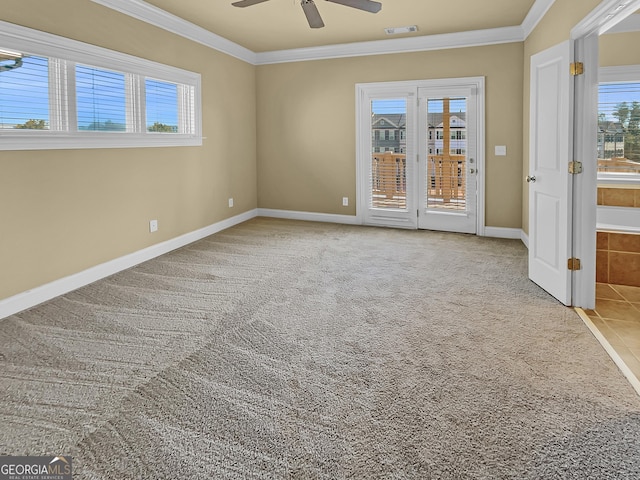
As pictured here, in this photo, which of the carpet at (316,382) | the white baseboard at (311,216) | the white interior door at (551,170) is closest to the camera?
the carpet at (316,382)

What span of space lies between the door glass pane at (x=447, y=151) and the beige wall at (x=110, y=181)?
2.80m

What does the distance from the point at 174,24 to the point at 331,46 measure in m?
2.32

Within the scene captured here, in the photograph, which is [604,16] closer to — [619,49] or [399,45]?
[619,49]

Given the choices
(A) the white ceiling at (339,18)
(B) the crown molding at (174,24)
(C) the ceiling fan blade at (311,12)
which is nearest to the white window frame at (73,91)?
(B) the crown molding at (174,24)

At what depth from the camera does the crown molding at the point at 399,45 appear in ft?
18.8

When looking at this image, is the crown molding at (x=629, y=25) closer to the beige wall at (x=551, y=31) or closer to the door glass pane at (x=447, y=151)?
the beige wall at (x=551, y=31)

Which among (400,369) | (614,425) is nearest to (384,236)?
(400,369)

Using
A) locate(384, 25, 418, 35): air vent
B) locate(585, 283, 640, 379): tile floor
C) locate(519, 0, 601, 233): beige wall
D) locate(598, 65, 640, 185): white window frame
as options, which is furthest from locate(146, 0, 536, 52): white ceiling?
locate(585, 283, 640, 379): tile floor

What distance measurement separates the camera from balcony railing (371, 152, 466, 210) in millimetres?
6207

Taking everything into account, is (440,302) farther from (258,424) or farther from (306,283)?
(258,424)

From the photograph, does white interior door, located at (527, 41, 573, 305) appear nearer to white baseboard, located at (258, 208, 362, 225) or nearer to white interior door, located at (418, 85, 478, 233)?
white interior door, located at (418, 85, 478, 233)

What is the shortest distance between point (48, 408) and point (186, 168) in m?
3.81

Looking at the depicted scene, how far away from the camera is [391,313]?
3.40m

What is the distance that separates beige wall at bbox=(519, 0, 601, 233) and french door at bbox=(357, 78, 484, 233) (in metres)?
0.57
